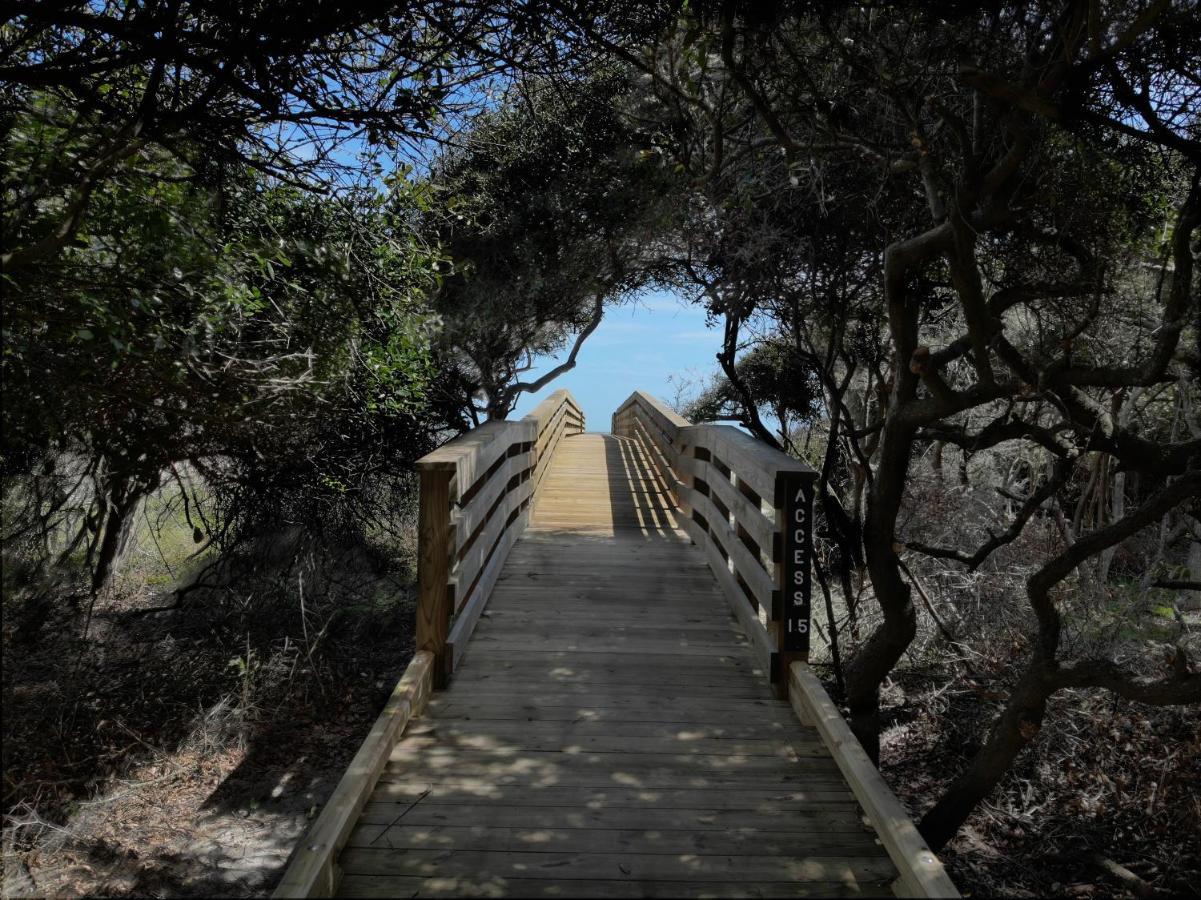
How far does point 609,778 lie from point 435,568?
136cm

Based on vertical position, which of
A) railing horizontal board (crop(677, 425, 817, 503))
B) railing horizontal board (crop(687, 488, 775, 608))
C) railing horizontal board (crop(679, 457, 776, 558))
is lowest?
railing horizontal board (crop(687, 488, 775, 608))

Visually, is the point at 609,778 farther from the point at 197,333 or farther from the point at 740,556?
the point at 197,333

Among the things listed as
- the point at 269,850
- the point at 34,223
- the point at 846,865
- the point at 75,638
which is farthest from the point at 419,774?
the point at 75,638

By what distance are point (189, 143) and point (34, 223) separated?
51.4 inches

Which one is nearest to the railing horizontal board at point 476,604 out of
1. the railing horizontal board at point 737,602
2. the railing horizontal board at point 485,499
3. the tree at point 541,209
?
the railing horizontal board at point 485,499

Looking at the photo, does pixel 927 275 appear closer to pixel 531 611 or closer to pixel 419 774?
pixel 531 611

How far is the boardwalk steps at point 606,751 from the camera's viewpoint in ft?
9.75

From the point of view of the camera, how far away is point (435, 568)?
14.5 ft

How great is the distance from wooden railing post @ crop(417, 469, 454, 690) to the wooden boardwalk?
23cm

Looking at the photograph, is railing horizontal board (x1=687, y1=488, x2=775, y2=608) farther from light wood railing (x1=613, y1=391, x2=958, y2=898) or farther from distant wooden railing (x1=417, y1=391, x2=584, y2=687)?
distant wooden railing (x1=417, y1=391, x2=584, y2=687)

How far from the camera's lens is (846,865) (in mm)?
3057

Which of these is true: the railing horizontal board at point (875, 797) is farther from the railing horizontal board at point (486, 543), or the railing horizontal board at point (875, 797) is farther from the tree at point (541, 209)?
the tree at point (541, 209)

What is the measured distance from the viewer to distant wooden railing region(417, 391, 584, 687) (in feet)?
14.3

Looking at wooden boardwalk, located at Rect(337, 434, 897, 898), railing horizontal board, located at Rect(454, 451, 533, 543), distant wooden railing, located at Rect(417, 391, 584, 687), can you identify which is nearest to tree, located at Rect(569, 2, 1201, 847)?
wooden boardwalk, located at Rect(337, 434, 897, 898)
